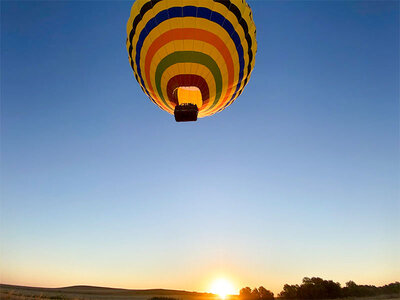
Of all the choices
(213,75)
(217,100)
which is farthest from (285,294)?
(213,75)

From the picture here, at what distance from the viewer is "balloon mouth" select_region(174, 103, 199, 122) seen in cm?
1427

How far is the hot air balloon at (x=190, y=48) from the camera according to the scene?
41.8 ft

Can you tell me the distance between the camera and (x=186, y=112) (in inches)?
562

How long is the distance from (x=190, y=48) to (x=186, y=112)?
3381mm

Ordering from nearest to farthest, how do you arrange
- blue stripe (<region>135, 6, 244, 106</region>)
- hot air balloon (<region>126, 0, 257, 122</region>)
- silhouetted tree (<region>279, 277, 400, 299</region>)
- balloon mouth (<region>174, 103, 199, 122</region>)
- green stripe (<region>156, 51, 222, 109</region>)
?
blue stripe (<region>135, 6, 244, 106</region>) → hot air balloon (<region>126, 0, 257, 122</region>) → green stripe (<region>156, 51, 222, 109</region>) → balloon mouth (<region>174, 103, 199, 122</region>) → silhouetted tree (<region>279, 277, 400, 299</region>)

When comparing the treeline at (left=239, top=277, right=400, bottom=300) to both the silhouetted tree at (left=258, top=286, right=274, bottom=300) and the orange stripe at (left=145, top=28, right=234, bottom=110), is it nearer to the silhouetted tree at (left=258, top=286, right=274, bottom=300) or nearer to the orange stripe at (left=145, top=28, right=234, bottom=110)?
the silhouetted tree at (left=258, top=286, right=274, bottom=300)

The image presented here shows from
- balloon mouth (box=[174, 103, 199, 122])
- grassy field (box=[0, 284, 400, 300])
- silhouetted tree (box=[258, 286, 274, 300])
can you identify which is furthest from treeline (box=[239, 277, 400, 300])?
balloon mouth (box=[174, 103, 199, 122])

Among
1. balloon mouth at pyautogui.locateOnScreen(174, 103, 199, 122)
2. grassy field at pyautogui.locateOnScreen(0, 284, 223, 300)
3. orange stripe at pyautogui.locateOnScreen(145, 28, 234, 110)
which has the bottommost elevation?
grassy field at pyautogui.locateOnScreen(0, 284, 223, 300)

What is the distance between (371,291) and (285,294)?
9923 millimetres

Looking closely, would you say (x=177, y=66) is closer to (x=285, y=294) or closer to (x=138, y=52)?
(x=138, y=52)

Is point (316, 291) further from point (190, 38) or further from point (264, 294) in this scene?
point (190, 38)

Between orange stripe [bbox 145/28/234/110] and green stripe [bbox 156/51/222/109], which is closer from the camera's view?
orange stripe [bbox 145/28/234/110]

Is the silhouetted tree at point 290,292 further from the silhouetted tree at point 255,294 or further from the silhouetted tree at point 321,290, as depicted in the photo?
the silhouetted tree at point 255,294

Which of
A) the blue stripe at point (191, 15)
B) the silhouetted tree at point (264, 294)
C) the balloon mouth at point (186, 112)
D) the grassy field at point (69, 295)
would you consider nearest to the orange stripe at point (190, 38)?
the blue stripe at point (191, 15)
